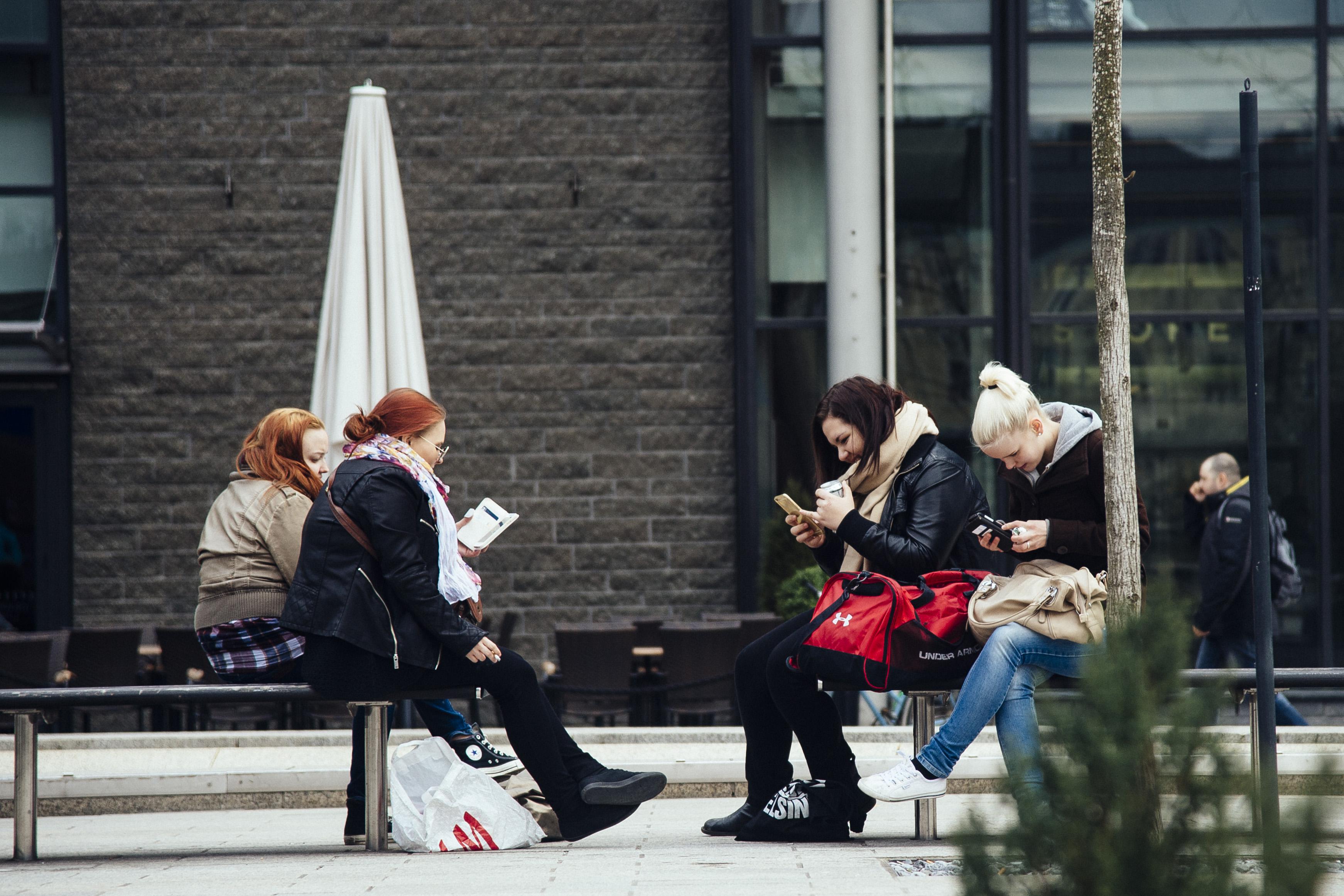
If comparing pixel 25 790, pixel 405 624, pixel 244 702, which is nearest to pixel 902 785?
pixel 405 624

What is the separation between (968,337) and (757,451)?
166 cm

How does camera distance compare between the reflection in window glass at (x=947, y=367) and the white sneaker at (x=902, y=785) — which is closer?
the white sneaker at (x=902, y=785)

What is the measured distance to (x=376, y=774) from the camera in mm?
4758

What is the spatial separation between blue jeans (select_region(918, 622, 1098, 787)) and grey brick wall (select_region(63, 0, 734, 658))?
551 cm

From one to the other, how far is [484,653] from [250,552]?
1014 mm

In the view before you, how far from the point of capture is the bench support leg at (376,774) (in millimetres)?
4723

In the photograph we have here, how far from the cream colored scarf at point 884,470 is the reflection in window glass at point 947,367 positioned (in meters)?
5.09

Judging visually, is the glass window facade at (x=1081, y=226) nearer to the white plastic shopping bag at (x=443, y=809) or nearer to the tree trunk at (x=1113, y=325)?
the white plastic shopping bag at (x=443, y=809)

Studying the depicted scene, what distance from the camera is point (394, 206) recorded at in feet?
23.9

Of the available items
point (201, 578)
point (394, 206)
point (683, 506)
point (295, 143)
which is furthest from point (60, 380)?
point (201, 578)

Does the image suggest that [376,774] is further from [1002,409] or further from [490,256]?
[490,256]

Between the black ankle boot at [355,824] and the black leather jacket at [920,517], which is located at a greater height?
the black leather jacket at [920,517]

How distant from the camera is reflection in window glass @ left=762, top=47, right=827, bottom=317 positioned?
386 inches

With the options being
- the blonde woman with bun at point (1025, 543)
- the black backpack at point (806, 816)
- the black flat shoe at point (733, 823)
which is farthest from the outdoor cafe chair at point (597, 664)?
the blonde woman with bun at point (1025, 543)
